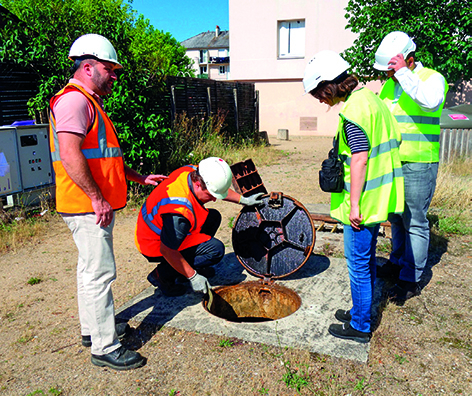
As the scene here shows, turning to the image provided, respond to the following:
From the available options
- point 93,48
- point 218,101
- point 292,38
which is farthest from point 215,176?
point 292,38

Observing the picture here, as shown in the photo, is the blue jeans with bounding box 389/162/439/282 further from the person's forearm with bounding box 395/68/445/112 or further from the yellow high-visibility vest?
the yellow high-visibility vest

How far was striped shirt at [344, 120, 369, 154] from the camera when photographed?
2.62 meters

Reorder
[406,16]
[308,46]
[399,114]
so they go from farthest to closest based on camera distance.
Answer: [308,46]
[406,16]
[399,114]

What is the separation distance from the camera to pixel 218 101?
13234mm

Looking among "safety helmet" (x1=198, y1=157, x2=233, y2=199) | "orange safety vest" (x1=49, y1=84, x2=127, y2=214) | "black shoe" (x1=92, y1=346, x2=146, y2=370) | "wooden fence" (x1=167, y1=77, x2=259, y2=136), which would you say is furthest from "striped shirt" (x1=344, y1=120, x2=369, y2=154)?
"wooden fence" (x1=167, y1=77, x2=259, y2=136)

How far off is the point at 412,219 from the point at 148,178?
2281 millimetres

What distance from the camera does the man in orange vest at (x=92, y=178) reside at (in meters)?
2.55

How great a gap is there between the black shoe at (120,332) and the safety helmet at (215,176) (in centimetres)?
122

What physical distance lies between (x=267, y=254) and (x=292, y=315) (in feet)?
2.60

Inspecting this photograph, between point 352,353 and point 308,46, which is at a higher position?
point 308,46

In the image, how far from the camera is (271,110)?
21750 millimetres

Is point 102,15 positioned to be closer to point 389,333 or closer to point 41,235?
point 41,235

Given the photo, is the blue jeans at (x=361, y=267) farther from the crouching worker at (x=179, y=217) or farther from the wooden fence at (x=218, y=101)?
the wooden fence at (x=218, y=101)

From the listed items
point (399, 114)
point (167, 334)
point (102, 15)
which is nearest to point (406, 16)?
point (102, 15)
